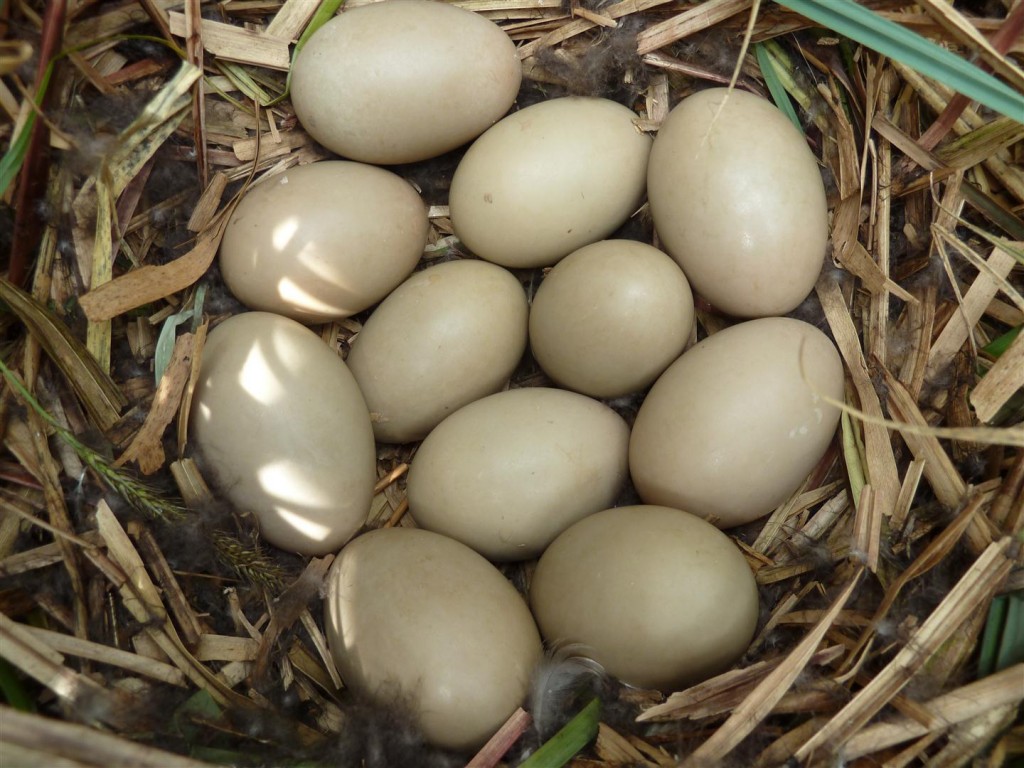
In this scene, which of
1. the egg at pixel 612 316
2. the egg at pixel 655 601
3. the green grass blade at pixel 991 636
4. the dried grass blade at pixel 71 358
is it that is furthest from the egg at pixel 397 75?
the green grass blade at pixel 991 636

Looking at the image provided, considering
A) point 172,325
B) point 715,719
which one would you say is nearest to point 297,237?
point 172,325

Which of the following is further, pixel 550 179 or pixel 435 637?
pixel 550 179

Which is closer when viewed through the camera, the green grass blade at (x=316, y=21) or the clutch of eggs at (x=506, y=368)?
the clutch of eggs at (x=506, y=368)

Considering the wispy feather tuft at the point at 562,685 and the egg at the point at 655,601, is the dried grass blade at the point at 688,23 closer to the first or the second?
the egg at the point at 655,601

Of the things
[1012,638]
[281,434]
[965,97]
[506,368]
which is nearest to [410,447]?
[506,368]

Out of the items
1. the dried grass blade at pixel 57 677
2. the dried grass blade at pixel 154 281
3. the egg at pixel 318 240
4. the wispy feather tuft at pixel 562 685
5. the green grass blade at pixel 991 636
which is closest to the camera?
the dried grass blade at pixel 57 677

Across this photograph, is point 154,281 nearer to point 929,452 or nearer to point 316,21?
point 316,21

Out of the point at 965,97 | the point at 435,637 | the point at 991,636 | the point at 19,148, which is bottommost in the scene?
the point at 435,637
